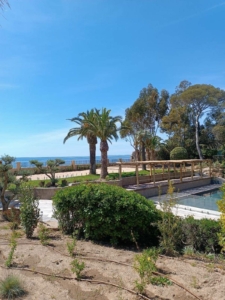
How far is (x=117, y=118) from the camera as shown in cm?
2009

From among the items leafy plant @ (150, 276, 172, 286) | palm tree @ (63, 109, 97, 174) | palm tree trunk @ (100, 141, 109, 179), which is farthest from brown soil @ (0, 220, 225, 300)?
palm tree @ (63, 109, 97, 174)

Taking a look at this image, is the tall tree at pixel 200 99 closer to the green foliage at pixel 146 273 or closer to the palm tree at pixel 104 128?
the palm tree at pixel 104 128

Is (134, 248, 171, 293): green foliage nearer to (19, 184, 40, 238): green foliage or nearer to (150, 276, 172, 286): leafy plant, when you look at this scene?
(150, 276, 172, 286): leafy plant

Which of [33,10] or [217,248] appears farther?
[217,248]

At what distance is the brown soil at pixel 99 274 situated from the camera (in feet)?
9.30

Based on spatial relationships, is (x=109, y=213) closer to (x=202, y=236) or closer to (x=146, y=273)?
(x=146, y=273)

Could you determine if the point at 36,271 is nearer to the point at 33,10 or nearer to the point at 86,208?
the point at 86,208

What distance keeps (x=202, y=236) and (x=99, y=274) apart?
2.64 meters

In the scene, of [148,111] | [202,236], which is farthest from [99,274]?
[148,111]

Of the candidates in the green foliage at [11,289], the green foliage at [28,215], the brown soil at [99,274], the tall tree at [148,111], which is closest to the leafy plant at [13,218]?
the green foliage at [28,215]

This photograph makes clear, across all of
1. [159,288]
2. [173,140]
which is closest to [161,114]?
[173,140]

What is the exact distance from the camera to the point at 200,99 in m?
31.3

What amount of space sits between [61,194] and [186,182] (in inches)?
630

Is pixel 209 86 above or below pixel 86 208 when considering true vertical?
above
